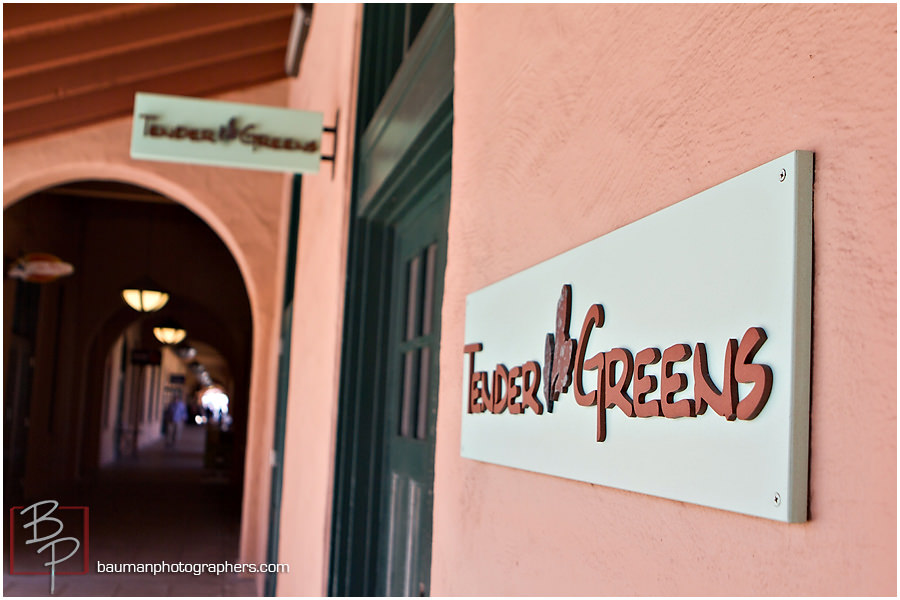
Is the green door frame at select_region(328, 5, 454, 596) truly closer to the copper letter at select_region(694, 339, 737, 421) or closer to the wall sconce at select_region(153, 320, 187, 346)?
the copper letter at select_region(694, 339, 737, 421)

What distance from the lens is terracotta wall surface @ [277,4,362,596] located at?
3.03 meters

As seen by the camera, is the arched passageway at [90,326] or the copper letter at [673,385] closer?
the copper letter at [673,385]

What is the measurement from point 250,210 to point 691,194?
6175 millimetres

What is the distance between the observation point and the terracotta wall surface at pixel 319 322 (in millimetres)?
3027

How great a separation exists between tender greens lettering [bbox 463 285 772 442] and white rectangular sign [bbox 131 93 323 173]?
2732 mm

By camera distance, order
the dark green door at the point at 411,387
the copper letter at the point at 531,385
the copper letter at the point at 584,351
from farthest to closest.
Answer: the dark green door at the point at 411,387 < the copper letter at the point at 531,385 < the copper letter at the point at 584,351

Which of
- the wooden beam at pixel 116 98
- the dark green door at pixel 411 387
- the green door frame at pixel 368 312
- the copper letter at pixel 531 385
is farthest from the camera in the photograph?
the wooden beam at pixel 116 98

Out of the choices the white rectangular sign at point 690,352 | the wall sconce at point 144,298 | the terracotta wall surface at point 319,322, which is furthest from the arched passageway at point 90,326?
the white rectangular sign at point 690,352

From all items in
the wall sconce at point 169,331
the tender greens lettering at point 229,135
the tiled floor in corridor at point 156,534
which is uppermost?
the tender greens lettering at point 229,135

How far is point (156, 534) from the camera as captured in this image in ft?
26.4

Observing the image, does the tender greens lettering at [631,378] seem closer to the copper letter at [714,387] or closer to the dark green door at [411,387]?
the copper letter at [714,387]

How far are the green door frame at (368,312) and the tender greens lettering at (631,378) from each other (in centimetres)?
148

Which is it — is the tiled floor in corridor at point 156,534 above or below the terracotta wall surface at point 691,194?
below

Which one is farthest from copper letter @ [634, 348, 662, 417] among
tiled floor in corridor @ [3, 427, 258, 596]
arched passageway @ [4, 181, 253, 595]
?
arched passageway @ [4, 181, 253, 595]
